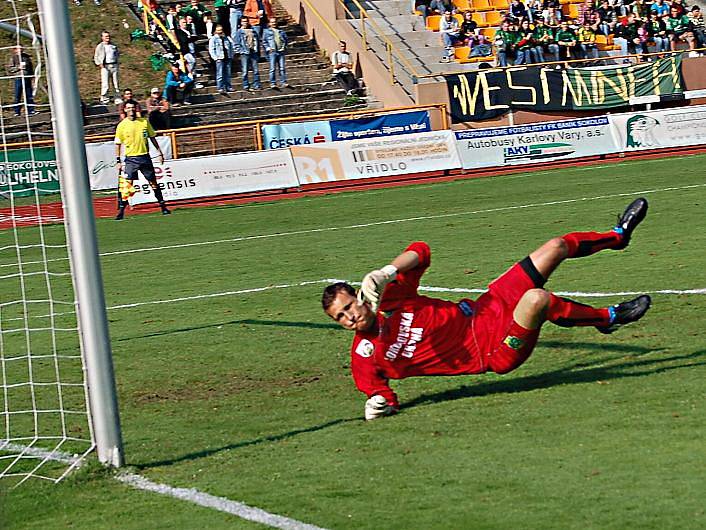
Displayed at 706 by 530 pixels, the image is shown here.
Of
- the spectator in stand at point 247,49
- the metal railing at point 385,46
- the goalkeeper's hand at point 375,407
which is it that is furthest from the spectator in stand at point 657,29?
the goalkeeper's hand at point 375,407

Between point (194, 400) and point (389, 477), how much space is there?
253 centimetres

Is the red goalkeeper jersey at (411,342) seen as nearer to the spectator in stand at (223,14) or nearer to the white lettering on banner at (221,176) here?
the white lettering on banner at (221,176)

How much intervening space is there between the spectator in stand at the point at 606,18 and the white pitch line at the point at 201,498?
31.6m

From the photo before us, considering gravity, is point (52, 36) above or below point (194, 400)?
above

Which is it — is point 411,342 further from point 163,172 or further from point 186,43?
point 186,43

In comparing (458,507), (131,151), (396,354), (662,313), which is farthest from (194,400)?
(131,151)

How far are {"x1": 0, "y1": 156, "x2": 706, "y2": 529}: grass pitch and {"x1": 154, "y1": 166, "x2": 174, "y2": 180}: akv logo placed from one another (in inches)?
387

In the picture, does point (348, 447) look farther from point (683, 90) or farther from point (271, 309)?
point (683, 90)

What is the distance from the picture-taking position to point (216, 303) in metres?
12.0

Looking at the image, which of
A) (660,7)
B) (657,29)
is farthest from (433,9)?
(660,7)

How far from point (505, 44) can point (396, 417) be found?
1090 inches

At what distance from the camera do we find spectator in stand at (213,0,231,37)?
35.6 m

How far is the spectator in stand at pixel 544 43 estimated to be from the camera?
33.9m

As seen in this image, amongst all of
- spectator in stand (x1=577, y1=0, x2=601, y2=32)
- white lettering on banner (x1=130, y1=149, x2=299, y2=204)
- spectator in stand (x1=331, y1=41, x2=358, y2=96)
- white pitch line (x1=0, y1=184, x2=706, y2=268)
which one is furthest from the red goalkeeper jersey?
spectator in stand (x1=577, y1=0, x2=601, y2=32)
